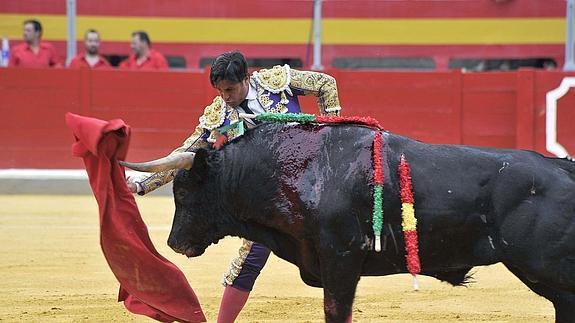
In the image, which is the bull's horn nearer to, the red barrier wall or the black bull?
the black bull

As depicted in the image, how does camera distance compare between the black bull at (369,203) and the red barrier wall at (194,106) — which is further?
the red barrier wall at (194,106)

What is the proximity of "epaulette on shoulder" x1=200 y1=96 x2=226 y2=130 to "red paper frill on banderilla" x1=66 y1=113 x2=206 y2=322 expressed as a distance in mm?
367

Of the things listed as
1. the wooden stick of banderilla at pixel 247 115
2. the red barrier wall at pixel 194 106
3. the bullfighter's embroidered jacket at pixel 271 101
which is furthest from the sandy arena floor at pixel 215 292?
the red barrier wall at pixel 194 106

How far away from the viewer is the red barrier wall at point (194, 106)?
964 centimetres

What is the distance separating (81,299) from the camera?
5.18 m

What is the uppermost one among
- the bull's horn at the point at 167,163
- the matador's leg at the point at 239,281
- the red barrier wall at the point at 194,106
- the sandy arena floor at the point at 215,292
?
the bull's horn at the point at 167,163

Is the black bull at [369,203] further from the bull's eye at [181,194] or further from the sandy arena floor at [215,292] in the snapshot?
the sandy arena floor at [215,292]

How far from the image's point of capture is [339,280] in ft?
11.7

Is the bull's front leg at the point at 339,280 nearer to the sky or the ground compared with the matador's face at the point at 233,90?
nearer to the ground

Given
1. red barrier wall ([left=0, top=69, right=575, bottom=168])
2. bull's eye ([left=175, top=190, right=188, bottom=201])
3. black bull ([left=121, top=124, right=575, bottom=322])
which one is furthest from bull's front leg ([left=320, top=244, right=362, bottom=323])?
red barrier wall ([left=0, top=69, right=575, bottom=168])

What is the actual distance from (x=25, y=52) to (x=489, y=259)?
6990 millimetres

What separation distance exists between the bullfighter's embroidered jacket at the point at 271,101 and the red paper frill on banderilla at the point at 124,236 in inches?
6.0

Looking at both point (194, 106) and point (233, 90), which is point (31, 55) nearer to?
point (194, 106)

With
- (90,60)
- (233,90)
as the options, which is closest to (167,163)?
(233,90)
